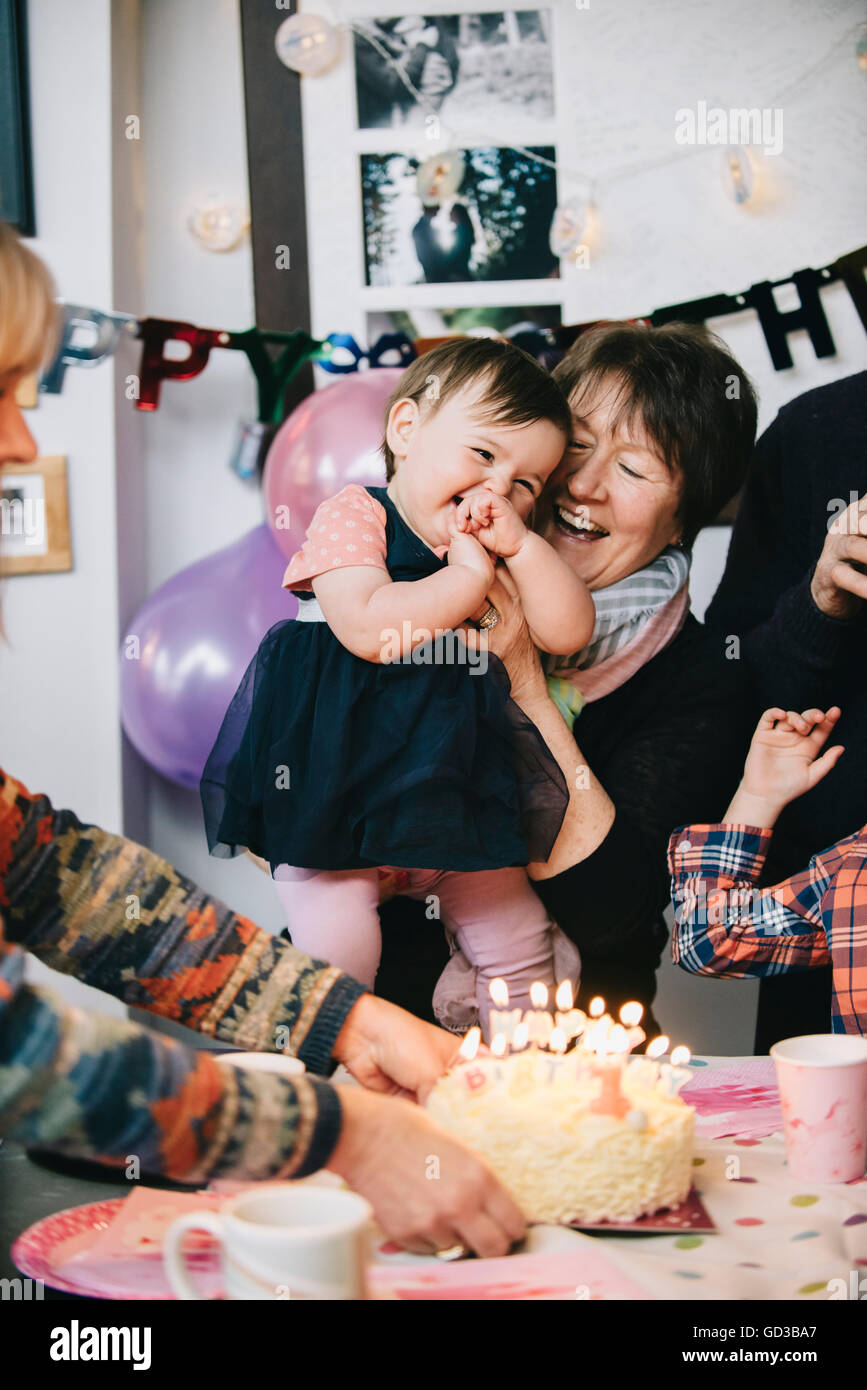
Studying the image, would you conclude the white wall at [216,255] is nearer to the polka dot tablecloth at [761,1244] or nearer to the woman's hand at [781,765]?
the woman's hand at [781,765]

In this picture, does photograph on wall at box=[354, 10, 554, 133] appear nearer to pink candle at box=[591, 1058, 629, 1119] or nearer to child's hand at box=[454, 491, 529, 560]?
child's hand at box=[454, 491, 529, 560]

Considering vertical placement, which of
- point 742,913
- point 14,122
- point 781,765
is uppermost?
point 14,122

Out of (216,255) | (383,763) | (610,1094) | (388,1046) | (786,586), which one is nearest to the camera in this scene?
(610,1094)

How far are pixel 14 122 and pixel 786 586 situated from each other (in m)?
1.63

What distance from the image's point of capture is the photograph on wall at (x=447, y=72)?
2225mm

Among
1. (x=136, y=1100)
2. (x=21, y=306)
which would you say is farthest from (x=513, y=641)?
(x=136, y=1100)

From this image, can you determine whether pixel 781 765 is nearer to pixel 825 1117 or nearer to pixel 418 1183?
pixel 825 1117

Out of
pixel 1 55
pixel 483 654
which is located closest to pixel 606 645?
pixel 483 654

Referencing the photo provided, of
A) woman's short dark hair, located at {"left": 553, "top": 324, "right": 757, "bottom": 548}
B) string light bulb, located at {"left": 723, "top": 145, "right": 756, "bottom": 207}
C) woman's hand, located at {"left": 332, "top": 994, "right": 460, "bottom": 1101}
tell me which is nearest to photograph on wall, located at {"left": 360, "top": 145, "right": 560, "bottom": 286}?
string light bulb, located at {"left": 723, "top": 145, "right": 756, "bottom": 207}

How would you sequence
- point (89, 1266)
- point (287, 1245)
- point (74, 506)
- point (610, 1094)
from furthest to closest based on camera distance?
point (74, 506) → point (610, 1094) → point (89, 1266) → point (287, 1245)

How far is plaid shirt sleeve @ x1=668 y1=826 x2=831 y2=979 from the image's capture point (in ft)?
3.59

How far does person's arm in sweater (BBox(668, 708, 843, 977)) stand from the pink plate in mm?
645

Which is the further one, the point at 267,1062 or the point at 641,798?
the point at 641,798

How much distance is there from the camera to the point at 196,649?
1911 millimetres
